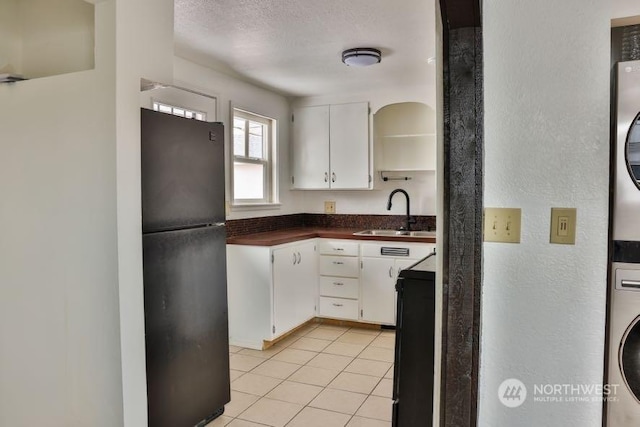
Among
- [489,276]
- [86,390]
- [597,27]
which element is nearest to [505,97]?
[597,27]

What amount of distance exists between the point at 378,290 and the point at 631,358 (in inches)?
106

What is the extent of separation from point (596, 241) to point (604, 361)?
387 mm

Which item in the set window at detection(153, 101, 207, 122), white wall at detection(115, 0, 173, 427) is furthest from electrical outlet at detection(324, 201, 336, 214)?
white wall at detection(115, 0, 173, 427)

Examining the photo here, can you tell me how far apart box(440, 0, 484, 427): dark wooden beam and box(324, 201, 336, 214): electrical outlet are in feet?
11.5

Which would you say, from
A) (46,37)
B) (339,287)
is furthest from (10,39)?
(339,287)

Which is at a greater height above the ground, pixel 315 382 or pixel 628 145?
pixel 628 145

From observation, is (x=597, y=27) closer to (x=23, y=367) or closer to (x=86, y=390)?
(x=86, y=390)

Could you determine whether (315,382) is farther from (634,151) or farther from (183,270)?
(634,151)

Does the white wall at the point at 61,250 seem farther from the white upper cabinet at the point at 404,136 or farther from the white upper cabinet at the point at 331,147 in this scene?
the white upper cabinet at the point at 404,136

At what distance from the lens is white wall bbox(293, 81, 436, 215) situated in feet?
14.3

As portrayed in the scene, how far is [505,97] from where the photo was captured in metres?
1.46

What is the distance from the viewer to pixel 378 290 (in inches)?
161

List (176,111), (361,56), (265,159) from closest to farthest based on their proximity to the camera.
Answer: (361,56) < (176,111) < (265,159)

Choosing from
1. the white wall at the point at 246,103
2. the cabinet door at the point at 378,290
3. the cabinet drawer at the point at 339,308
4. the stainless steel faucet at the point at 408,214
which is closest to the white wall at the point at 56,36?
the white wall at the point at 246,103
